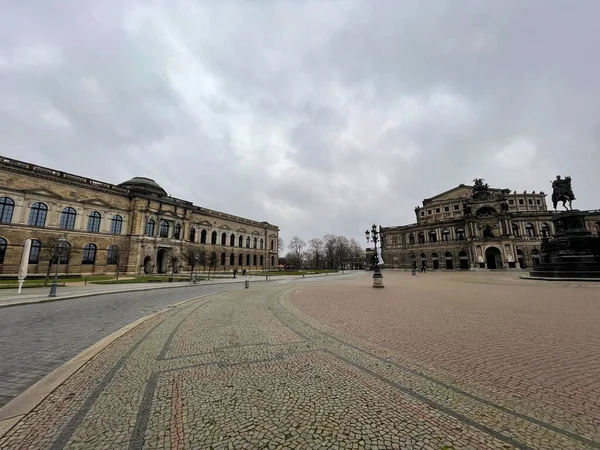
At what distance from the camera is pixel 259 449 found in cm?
245

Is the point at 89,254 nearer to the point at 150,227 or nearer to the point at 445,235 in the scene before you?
the point at 150,227

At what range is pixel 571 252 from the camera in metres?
23.7

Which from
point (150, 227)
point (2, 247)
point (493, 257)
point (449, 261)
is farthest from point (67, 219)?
point (493, 257)

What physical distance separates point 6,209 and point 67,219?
609 centimetres

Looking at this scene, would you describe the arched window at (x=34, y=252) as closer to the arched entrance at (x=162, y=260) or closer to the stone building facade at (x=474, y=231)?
the arched entrance at (x=162, y=260)

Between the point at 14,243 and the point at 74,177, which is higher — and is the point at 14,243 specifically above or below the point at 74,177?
below

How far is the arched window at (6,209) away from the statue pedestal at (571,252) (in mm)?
62408

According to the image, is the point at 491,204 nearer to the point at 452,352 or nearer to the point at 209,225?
the point at 209,225

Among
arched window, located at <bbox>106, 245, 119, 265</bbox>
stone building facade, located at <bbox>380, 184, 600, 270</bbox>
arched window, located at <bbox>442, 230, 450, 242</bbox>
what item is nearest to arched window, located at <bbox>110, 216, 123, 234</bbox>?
arched window, located at <bbox>106, 245, 119, 265</bbox>

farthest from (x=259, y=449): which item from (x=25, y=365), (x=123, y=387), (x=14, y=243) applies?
(x=14, y=243)

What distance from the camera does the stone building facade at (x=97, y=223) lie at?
33031 millimetres

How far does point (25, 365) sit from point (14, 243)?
42.4m

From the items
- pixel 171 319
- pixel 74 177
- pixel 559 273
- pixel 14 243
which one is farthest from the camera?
pixel 74 177

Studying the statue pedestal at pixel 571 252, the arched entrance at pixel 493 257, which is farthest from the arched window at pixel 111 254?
the arched entrance at pixel 493 257
